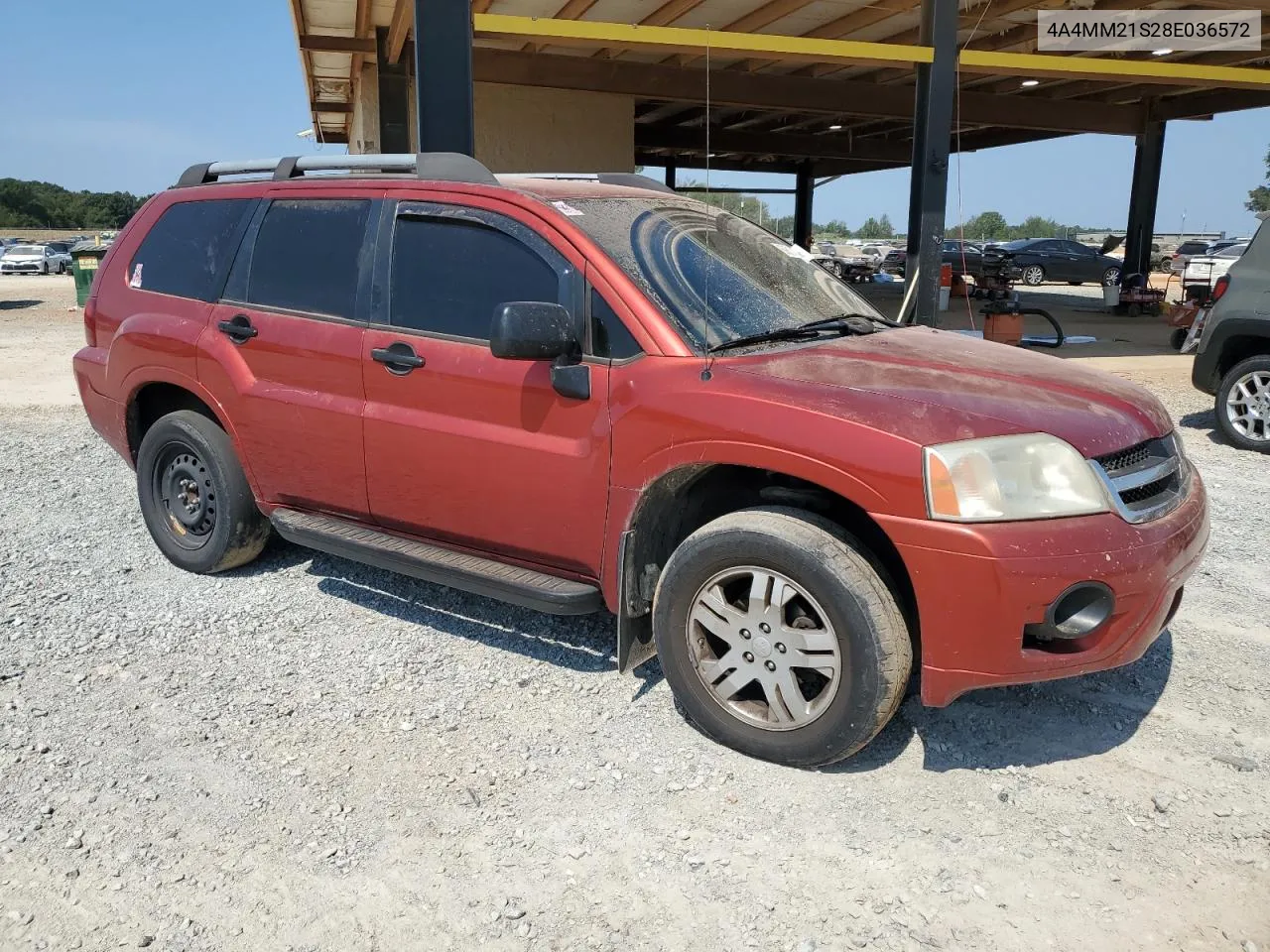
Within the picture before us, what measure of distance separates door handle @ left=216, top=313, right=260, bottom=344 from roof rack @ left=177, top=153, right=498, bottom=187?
2.24ft

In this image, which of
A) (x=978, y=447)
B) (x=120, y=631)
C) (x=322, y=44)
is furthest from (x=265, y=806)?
(x=322, y=44)

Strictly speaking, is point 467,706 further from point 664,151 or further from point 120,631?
point 664,151

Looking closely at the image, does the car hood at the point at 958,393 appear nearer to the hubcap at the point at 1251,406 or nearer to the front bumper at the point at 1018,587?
the front bumper at the point at 1018,587

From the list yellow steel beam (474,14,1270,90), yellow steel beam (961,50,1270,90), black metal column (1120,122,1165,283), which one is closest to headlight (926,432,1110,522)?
yellow steel beam (474,14,1270,90)

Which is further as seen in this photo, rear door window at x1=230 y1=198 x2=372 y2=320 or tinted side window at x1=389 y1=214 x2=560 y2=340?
rear door window at x1=230 y1=198 x2=372 y2=320

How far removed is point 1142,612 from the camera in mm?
3029

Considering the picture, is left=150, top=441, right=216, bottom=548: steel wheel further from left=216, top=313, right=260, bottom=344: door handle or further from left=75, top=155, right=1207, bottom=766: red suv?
left=216, top=313, right=260, bottom=344: door handle

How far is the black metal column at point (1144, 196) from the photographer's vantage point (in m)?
21.0

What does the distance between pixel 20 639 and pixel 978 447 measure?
3.79 meters

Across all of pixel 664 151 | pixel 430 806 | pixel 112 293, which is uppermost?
pixel 664 151

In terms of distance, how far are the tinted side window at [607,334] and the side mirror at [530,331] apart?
111 millimetres


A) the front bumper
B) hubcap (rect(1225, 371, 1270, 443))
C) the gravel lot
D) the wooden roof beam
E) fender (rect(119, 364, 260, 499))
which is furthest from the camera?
the wooden roof beam

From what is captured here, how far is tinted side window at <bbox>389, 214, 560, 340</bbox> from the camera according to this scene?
3.75 metres

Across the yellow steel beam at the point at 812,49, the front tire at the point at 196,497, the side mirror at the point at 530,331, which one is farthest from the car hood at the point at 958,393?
the yellow steel beam at the point at 812,49
